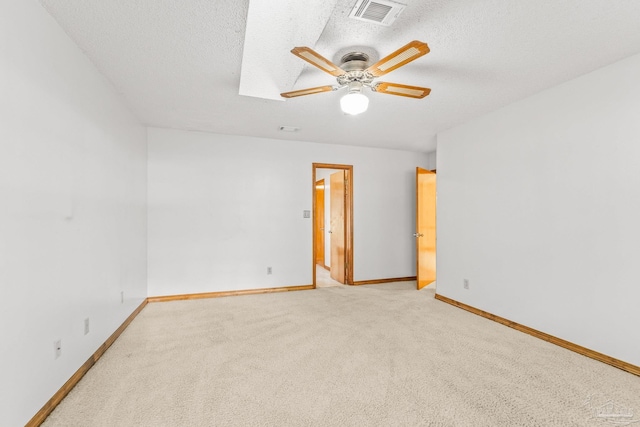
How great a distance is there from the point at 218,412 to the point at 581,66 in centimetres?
365

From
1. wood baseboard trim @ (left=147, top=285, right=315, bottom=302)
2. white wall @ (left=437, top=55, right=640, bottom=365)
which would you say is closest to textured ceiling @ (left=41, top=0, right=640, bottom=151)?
white wall @ (left=437, top=55, right=640, bottom=365)

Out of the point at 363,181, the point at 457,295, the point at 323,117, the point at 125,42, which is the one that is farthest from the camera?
the point at 363,181

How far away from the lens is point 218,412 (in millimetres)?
1824

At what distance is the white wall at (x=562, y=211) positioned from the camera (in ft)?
7.79

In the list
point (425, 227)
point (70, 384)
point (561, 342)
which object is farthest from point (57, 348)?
point (425, 227)

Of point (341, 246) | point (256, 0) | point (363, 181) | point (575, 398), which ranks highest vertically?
point (256, 0)

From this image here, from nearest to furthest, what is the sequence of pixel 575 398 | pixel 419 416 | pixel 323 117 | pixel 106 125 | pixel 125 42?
pixel 419 416
pixel 575 398
pixel 125 42
pixel 106 125
pixel 323 117

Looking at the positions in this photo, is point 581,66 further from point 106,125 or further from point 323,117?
point 106,125

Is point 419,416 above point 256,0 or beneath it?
beneath

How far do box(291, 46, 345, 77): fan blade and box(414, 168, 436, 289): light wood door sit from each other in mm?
3152

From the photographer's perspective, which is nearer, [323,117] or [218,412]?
[218,412]

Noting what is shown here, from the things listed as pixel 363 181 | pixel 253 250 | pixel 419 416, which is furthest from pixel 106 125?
pixel 363 181

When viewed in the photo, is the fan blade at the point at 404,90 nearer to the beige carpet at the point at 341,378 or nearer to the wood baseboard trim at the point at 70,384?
the beige carpet at the point at 341,378

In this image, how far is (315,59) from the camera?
6.14ft
